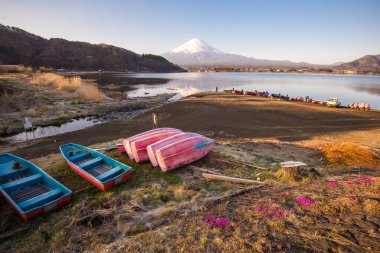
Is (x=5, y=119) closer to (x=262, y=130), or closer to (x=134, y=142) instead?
(x=134, y=142)

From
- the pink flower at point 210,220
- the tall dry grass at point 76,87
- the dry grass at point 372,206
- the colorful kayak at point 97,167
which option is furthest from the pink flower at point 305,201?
the tall dry grass at point 76,87

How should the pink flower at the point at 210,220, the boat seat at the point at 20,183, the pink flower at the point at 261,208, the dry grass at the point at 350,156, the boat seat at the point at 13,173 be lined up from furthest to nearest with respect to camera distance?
the dry grass at the point at 350,156, the boat seat at the point at 13,173, the boat seat at the point at 20,183, the pink flower at the point at 261,208, the pink flower at the point at 210,220

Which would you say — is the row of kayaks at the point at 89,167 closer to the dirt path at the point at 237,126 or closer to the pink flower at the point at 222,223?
the pink flower at the point at 222,223

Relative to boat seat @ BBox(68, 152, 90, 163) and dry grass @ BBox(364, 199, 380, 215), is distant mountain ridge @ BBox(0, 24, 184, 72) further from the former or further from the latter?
dry grass @ BBox(364, 199, 380, 215)

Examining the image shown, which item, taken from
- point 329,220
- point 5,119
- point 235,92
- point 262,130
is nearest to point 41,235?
point 329,220

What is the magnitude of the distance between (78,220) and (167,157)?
383 cm

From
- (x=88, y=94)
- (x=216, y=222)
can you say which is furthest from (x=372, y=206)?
(x=88, y=94)

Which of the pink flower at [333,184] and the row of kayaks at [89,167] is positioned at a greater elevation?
the pink flower at [333,184]

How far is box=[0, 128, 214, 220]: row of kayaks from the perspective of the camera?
643 cm

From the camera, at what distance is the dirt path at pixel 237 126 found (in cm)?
1470

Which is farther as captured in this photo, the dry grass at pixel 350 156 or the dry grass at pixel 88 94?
the dry grass at pixel 88 94

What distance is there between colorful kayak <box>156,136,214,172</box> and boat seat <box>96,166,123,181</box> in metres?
1.58

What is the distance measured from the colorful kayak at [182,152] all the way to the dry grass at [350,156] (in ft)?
19.6

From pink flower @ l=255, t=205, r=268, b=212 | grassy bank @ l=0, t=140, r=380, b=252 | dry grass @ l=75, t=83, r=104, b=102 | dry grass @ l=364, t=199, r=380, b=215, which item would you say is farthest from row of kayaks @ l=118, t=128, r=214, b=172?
dry grass @ l=75, t=83, r=104, b=102
